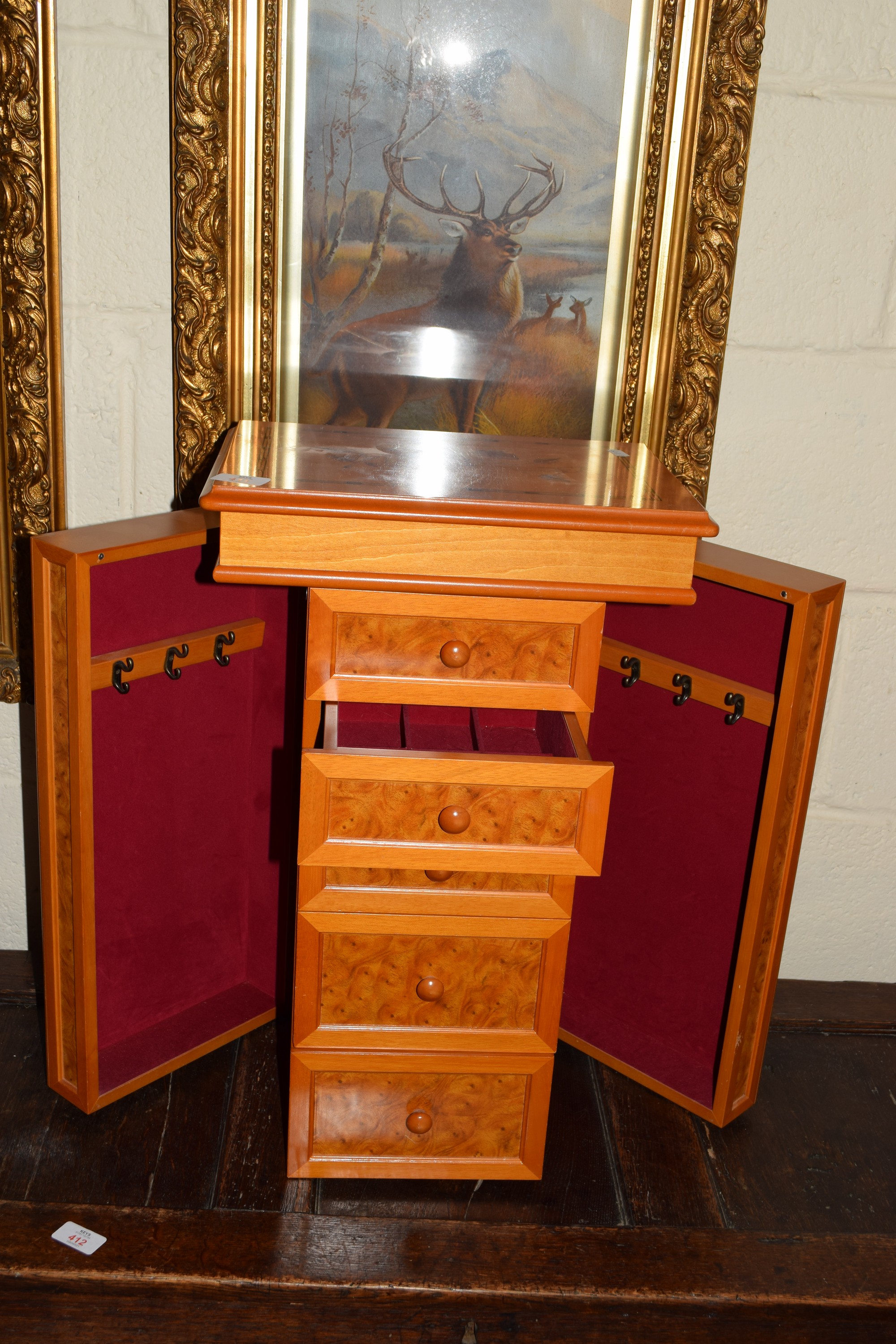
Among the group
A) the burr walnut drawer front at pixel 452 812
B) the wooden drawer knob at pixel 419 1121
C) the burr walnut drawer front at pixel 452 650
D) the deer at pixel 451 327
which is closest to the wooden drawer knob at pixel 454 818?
the burr walnut drawer front at pixel 452 812

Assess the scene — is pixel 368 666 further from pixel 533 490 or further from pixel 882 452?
pixel 882 452

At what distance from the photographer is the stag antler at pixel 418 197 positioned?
1.75 meters

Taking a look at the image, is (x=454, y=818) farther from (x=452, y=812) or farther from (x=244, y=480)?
(x=244, y=480)

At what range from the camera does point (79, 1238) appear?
1533mm

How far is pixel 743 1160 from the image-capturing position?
1.78 m

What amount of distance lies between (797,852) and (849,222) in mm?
1032

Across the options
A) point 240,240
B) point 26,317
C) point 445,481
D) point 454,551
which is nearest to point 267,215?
point 240,240

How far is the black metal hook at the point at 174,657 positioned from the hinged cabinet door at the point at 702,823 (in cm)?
68

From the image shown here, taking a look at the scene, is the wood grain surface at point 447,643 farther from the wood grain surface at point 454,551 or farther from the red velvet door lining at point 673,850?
the red velvet door lining at point 673,850

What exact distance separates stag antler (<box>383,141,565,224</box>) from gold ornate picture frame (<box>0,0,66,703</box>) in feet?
1.68

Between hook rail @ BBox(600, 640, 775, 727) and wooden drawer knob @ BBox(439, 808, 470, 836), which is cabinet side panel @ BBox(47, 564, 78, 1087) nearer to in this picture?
wooden drawer knob @ BBox(439, 808, 470, 836)

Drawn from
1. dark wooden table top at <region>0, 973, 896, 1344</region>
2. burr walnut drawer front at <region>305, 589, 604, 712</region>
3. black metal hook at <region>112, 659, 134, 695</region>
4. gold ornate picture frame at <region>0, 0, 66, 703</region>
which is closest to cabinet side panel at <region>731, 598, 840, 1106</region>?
dark wooden table top at <region>0, 973, 896, 1344</region>

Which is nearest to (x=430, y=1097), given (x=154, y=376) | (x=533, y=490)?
(x=533, y=490)

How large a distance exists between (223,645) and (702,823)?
84 centimetres
